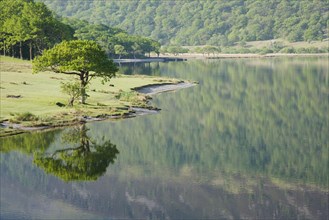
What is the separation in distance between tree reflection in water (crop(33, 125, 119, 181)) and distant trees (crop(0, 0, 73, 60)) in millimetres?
108721

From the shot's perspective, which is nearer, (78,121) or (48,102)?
(78,121)

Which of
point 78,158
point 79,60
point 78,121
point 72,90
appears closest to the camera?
point 78,158

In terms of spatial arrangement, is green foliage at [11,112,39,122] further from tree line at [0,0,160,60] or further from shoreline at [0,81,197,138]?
tree line at [0,0,160,60]

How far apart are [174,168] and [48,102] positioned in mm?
38631

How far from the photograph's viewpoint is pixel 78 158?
205 feet

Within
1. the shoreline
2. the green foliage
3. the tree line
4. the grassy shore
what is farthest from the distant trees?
the green foliage

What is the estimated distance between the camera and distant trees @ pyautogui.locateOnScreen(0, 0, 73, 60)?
175175 mm

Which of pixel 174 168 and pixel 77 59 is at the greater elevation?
pixel 77 59

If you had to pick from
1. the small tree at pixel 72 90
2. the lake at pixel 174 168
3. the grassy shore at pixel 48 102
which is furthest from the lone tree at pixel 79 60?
the lake at pixel 174 168

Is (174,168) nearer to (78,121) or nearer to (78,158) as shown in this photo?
(78,158)

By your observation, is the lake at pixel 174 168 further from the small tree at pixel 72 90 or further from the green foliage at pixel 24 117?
the small tree at pixel 72 90

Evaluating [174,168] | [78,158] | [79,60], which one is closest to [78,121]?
[79,60]

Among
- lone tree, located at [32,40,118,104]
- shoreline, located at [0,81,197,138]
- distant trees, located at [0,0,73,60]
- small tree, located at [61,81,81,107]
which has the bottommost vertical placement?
shoreline, located at [0,81,197,138]

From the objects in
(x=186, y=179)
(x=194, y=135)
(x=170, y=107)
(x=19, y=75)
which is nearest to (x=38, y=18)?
(x=19, y=75)
